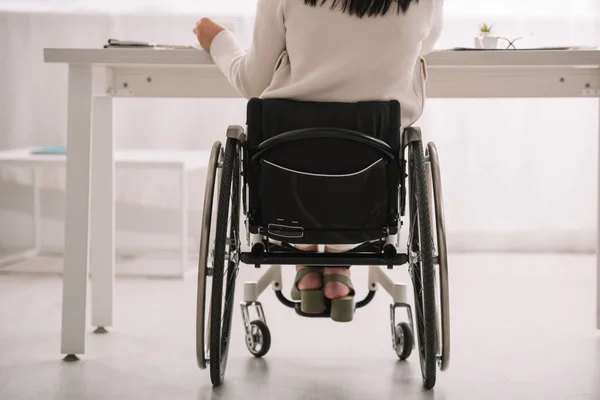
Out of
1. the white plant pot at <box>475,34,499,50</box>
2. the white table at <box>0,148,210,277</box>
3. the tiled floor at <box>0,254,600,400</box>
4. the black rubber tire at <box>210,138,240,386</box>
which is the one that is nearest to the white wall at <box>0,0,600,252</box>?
the white table at <box>0,148,210,277</box>

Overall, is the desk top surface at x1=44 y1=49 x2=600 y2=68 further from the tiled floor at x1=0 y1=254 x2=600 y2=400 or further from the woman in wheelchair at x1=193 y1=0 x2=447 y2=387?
the tiled floor at x1=0 y1=254 x2=600 y2=400

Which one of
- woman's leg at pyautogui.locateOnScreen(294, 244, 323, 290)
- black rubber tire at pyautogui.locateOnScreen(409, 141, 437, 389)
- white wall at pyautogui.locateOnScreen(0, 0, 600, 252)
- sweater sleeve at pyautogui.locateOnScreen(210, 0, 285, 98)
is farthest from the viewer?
white wall at pyautogui.locateOnScreen(0, 0, 600, 252)

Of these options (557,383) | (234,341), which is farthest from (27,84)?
(557,383)

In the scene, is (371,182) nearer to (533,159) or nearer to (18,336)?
(18,336)

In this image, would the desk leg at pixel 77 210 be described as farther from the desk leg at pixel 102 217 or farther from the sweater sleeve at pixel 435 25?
the sweater sleeve at pixel 435 25

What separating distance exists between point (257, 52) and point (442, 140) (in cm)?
213

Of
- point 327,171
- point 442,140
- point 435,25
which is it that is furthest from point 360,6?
point 442,140

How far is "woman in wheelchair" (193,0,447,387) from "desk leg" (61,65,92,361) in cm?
45

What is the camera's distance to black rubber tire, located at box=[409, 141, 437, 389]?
1722 millimetres

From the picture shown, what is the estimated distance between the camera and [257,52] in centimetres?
190

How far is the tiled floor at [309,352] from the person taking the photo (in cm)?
192

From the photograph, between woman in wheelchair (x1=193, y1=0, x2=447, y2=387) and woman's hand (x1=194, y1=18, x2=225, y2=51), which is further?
woman's hand (x1=194, y1=18, x2=225, y2=51)

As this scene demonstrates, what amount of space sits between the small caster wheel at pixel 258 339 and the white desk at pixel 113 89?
0.39 meters

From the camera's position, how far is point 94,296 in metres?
2.49
